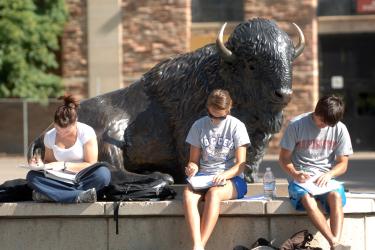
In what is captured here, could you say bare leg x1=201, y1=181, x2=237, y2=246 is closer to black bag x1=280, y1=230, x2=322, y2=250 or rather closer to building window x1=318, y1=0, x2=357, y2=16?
black bag x1=280, y1=230, x2=322, y2=250

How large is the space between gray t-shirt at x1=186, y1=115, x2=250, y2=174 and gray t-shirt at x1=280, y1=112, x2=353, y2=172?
1.30 ft

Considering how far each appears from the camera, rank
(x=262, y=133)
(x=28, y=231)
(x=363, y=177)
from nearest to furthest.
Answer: (x=28, y=231) < (x=262, y=133) < (x=363, y=177)

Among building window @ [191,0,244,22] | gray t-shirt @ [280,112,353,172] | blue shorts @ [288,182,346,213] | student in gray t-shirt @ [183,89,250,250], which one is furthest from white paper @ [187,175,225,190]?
building window @ [191,0,244,22]

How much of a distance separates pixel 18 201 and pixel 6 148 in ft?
67.5

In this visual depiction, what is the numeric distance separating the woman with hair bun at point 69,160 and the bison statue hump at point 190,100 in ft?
2.48

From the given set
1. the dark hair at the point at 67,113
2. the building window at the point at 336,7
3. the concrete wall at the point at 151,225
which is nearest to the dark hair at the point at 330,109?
the concrete wall at the point at 151,225

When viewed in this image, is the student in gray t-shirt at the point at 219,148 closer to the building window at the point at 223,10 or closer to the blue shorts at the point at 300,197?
the blue shorts at the point at 300,197

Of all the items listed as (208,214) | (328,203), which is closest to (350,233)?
(328,203)

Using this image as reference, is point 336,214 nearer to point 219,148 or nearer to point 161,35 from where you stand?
point 219,148

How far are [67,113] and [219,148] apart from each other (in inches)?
51.4

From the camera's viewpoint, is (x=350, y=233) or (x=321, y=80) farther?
(x=321, y=80)

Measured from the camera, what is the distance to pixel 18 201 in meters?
8.27

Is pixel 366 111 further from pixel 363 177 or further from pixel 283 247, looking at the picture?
pixel 283 247

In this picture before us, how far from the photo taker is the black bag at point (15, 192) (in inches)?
325
